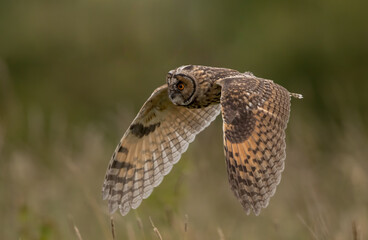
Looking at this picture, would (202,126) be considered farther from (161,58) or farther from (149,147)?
(161,58)

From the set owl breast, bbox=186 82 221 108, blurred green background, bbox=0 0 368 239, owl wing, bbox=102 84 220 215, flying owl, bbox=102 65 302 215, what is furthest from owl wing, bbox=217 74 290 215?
blurred green background, bbox=0 0 368 239

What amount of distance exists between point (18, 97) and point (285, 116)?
41.8 feet

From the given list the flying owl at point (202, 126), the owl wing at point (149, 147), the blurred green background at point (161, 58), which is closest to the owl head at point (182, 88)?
the flying owl at point (202, 126)

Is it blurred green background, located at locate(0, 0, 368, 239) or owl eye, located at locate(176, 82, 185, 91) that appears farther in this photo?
blurred green background, located at locate(0, 0, 368, 239)

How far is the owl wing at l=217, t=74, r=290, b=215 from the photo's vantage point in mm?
3857

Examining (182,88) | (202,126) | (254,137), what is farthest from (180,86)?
(254,137)

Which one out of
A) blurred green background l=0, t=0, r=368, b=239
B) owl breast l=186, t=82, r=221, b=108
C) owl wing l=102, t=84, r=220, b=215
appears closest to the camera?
owl wing l=102, t=84, r=220, b=215

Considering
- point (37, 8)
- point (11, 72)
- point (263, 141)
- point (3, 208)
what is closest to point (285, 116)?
point (263, 141)

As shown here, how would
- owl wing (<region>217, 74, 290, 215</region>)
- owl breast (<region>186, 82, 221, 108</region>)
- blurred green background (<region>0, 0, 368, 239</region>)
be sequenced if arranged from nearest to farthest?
owl wing (<region>217, 74, 290, 215</region>), owl breast (<region>186, 82, 221, 108</region>), blurred green background (<region>0, 0, 368, 239</region>)

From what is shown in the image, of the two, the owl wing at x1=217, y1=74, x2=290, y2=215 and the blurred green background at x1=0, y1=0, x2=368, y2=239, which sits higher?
the owl wing at x1=217, y1=74, x2=290, y2=215

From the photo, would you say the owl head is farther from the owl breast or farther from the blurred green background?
the blurred green background

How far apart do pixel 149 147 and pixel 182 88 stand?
0.47 metres

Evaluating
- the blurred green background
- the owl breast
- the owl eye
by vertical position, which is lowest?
the blurred green background

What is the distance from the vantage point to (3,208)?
19.9 ft
